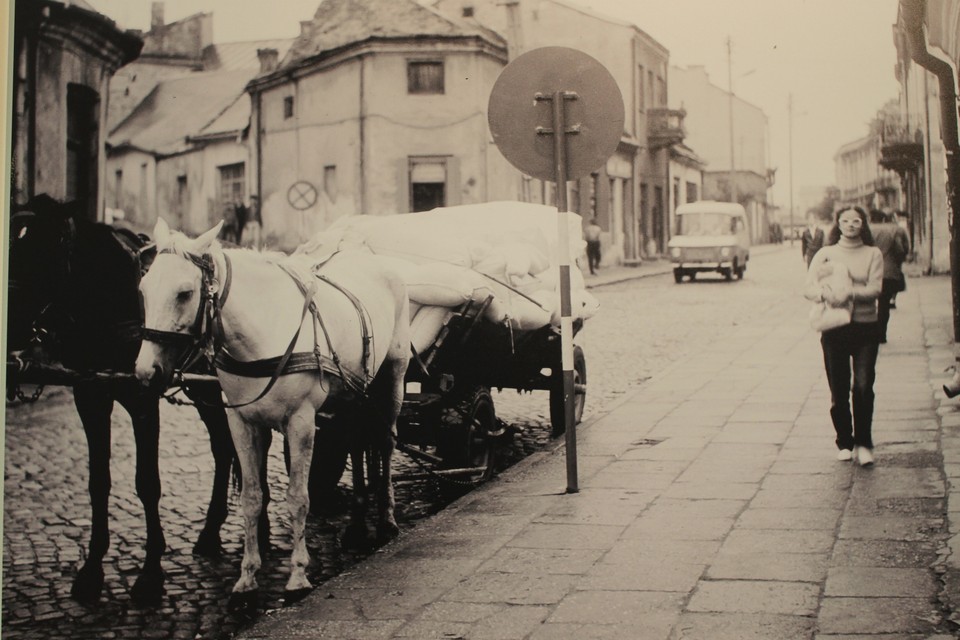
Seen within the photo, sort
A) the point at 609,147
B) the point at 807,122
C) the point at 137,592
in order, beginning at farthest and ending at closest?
1. the point at 807,122
2. the point at 609,147
3. the point at 137,592

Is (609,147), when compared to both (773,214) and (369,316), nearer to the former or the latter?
(369,316)

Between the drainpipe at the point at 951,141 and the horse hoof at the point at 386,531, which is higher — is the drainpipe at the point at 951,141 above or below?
above

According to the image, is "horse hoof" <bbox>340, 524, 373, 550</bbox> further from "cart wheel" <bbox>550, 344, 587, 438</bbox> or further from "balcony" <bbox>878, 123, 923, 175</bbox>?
"balcony" <bbox>878, 123, 923, 175</bbox>

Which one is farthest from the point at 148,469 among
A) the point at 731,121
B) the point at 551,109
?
the point at 731,121

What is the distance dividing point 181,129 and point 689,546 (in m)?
5.18

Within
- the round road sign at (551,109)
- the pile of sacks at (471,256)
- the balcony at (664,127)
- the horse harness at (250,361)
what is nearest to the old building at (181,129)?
the pile of sacks at (471,256)

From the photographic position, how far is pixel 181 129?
8031mm

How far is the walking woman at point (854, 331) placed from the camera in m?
6.01

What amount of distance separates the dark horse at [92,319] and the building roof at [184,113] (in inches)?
93.6

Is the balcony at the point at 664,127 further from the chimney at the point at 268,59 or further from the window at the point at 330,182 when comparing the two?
the window at the point at 330,182

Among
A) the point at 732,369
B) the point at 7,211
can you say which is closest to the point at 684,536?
the point at 7,211

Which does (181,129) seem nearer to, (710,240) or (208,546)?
(208,546)

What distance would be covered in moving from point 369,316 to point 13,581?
1.85 m

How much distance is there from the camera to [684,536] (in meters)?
4.75
